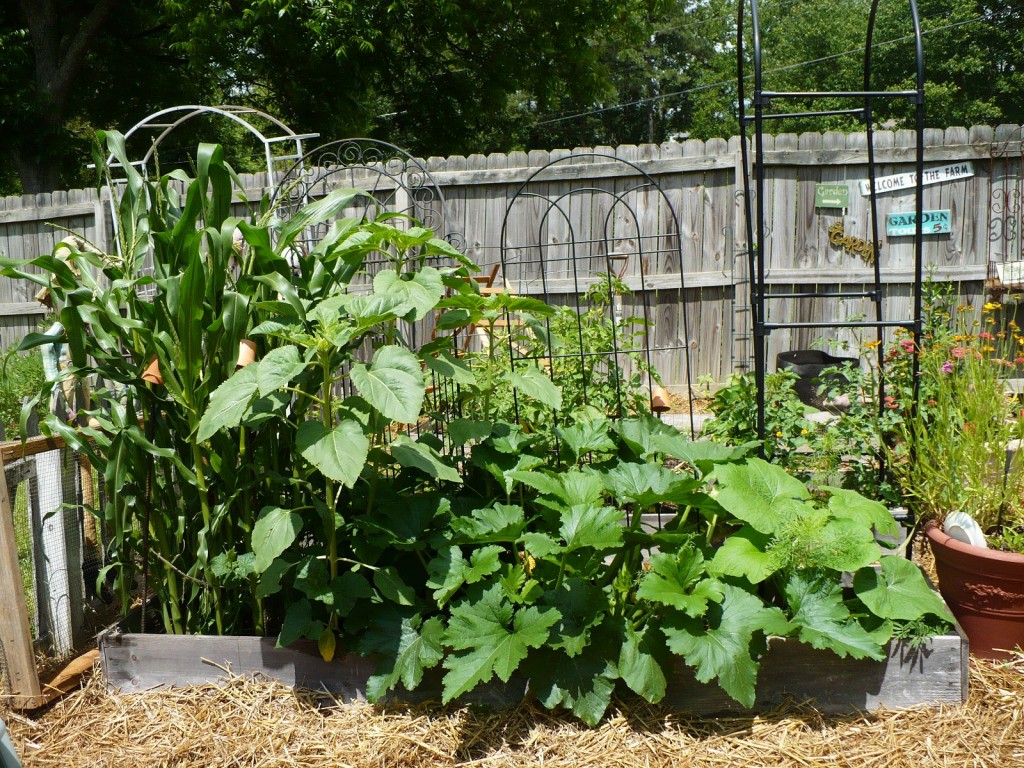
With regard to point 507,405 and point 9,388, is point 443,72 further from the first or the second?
point 507,405

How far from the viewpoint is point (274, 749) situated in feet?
6.73

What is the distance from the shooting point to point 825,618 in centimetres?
204

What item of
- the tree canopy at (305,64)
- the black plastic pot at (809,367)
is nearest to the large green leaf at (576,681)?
the black plastic pot at (809,367)

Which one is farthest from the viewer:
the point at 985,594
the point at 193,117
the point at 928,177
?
the point at 193,117

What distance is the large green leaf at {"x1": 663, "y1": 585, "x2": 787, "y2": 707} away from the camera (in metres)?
1.88

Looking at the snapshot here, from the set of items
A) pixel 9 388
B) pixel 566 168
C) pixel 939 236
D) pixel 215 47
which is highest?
pixel 215 47

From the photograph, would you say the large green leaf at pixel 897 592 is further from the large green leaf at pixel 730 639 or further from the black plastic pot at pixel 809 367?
the black plastic pot at pixel 809 367

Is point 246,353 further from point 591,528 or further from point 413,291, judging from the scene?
point 591,528

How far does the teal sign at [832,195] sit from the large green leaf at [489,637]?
5.06 m

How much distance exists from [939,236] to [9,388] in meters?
6.87

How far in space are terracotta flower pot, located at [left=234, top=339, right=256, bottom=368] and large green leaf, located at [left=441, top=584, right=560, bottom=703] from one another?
32.4 inches

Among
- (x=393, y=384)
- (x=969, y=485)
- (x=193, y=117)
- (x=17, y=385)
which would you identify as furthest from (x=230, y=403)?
(x=193, y=117)

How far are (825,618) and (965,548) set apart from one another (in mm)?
562

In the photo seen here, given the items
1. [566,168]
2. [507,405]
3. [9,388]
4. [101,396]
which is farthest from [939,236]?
[9,388]
